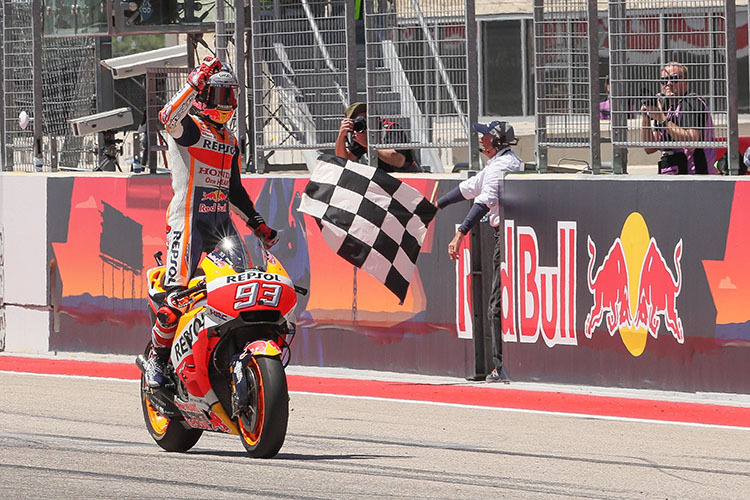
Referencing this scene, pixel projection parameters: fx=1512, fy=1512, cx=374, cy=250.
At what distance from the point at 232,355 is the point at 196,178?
3.84ft

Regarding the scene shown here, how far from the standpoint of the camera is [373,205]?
12039mm

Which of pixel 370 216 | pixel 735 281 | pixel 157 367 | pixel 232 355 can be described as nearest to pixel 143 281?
pixel 370 216

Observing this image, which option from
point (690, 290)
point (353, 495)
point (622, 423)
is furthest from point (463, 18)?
point (353, 495)

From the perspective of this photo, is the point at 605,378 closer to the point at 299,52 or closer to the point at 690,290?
the point at 690,290

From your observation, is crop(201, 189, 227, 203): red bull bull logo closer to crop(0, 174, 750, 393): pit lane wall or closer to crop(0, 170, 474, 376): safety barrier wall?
crop(0, 174, 750, 393): pit lane wall

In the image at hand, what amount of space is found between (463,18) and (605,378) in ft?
10.1

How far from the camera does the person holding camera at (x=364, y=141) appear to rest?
40.8ft

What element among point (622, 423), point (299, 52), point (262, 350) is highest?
point (299, 52)

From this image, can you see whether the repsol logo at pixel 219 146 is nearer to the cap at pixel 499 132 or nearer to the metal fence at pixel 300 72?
the cap at pixel 499 132

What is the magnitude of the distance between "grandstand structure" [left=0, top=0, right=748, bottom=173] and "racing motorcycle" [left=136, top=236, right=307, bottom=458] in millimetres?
4103

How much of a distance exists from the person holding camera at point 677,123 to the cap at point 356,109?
8.30ft

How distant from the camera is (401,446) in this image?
8570 mm

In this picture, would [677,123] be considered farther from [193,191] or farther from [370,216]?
[193,191]

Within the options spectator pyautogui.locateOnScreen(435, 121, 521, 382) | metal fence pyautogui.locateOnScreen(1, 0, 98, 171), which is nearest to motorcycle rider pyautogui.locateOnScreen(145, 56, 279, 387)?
spectator pyautogui.locateOnScreen(435, 121, 521, 382)
